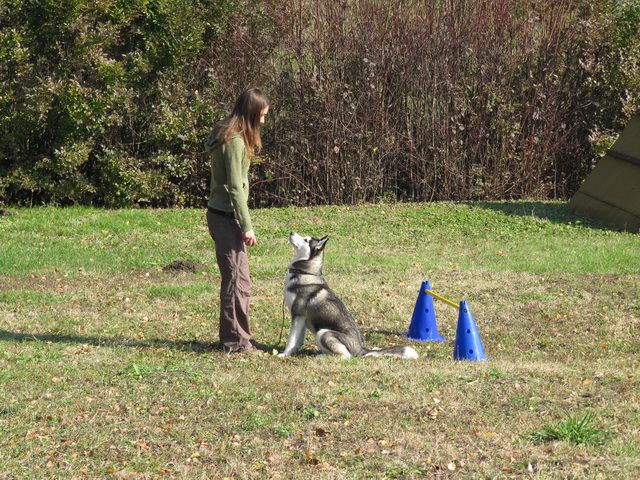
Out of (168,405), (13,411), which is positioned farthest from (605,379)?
(13,411)

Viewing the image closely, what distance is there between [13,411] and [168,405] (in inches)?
40.4

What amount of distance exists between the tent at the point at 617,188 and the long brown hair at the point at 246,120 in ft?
28.5

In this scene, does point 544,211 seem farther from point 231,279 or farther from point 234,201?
point 234,201

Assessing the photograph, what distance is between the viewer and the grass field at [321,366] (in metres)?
6.04

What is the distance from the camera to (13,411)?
6.89 m

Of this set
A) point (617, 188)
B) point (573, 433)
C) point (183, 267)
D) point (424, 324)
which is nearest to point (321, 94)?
point (617, 188)

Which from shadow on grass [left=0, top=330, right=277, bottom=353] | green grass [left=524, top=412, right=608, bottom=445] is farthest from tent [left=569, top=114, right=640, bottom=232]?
green grass [left=524, top=412, right=608, bottom=445]

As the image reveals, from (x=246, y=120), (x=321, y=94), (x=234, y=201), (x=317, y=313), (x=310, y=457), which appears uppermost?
(x=321, y=94)

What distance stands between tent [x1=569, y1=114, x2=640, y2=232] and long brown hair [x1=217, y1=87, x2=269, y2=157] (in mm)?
8675

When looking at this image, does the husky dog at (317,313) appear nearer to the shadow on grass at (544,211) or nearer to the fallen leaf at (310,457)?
the fallen leaf at (310,457)

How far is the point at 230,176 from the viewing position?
26.7 ft

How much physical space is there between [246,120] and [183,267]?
4.70 meters

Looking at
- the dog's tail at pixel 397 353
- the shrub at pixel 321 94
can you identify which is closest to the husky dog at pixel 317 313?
the dog's tail at pixel 397 353

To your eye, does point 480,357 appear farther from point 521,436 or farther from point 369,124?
point 369,124
